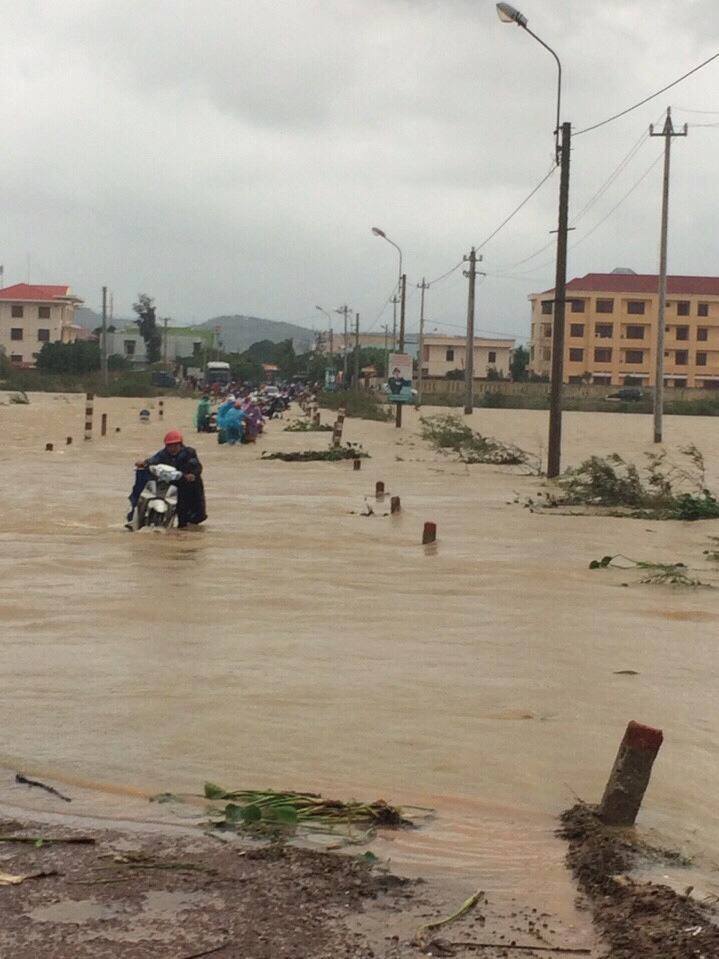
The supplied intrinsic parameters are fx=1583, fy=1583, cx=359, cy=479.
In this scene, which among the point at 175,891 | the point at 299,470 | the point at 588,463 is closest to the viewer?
the point at 175,891

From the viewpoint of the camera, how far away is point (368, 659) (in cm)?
972

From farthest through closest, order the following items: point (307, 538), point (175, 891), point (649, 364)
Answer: point (649, 364) → point (307, 538) → point (175, 891)

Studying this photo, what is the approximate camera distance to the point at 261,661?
9.54m

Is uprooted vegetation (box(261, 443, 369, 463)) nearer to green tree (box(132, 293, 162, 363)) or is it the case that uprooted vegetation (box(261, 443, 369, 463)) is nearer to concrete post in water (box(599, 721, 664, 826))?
concrete post in water (box(599, 721, 664, 826))

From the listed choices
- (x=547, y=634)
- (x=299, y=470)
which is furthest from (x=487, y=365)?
(x=547, y=634)

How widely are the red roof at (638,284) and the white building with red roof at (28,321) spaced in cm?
4214

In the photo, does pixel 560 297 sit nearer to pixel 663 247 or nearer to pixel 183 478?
pixel 183 478

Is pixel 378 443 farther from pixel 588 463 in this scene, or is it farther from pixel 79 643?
pixel 79 643

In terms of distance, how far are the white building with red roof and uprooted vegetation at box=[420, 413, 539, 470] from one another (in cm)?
9128

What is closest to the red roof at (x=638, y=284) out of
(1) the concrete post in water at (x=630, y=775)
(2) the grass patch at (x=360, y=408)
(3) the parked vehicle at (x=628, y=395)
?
(3) the parked vehicle at (x=628, y=395)

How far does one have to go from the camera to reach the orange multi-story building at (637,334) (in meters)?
114

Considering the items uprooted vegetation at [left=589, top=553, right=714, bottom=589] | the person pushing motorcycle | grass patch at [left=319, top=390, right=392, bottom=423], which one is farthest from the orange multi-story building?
uprooted vegetation at [left=589, top=553, right=714, bottom=589]

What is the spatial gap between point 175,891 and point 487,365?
13968 centimetres

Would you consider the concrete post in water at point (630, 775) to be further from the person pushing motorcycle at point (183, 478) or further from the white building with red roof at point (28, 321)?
the white building with red roof at point (28, 321)
